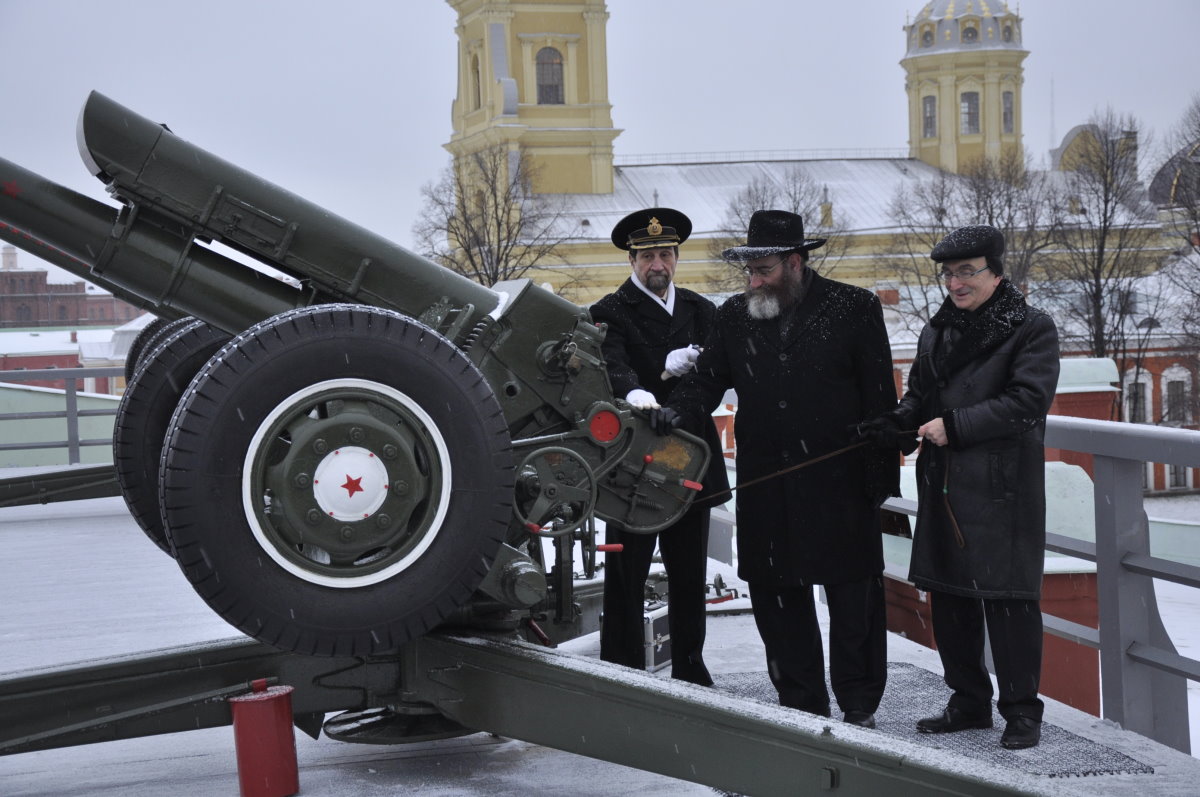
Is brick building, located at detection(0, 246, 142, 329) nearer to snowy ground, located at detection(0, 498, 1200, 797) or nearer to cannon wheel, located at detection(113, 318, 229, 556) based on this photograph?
snowy ground, located at detection(0, 498, 1200, 797)

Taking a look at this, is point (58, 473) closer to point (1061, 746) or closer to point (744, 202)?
point (1061, 746)

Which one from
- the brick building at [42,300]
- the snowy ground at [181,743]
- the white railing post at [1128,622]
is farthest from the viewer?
the brick building at [42,300]

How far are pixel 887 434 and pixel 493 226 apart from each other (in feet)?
160

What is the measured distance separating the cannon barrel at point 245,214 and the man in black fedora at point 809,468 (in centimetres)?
129

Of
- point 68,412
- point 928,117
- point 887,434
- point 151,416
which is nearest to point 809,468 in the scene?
point 887,434

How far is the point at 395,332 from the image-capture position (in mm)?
3500

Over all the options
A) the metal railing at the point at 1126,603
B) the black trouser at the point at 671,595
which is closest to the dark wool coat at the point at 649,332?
the black trouser at the point at 671,595

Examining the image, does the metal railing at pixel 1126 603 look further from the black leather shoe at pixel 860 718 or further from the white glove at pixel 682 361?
the white glove at pixel 682 361

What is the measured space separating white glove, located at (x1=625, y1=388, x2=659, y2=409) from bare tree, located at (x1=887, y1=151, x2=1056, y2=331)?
4061 cm

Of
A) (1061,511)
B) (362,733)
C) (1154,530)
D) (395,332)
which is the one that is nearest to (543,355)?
(395,332)

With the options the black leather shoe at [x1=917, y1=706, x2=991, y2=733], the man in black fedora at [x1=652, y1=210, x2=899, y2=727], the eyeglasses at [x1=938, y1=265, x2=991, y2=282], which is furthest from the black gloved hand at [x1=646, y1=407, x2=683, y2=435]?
the black leather shoe at [x1=917, y1=706, x2=991, y2=733]

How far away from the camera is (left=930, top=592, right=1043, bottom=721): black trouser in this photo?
4438 millimetres

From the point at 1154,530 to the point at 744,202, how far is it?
58.6 meters

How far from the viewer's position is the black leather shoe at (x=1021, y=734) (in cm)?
434
